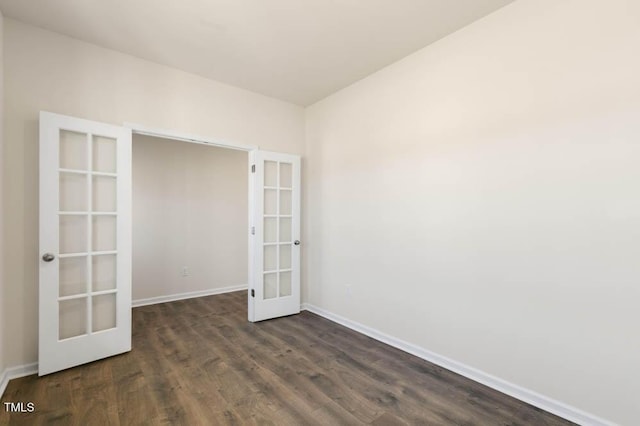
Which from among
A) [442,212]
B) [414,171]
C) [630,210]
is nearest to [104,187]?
[414,171]

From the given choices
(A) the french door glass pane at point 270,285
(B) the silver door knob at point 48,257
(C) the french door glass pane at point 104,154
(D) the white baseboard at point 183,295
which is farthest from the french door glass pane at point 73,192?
(D) the white baseboard at point 183,295

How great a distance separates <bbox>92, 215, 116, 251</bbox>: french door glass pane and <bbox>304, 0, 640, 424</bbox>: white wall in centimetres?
247

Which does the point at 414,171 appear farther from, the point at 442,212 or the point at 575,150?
the point at 575,150

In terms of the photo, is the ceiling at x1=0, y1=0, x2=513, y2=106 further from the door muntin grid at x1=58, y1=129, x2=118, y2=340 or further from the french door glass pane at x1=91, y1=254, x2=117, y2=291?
the french door glass pane at x1=91, y1=254, x2=117, y2=291

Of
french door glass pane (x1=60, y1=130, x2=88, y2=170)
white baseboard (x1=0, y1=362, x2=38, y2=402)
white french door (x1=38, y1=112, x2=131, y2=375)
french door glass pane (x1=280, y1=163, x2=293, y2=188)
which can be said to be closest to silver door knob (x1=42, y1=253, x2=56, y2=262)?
white french door (x1=38, y1=112, x2=131, y2=375)

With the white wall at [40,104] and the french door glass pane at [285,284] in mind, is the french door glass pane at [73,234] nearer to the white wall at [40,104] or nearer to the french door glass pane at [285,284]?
the white wall at [40,104]

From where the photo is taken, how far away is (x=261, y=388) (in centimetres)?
215

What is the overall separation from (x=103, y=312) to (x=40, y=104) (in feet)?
5.98

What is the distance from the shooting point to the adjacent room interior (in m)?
1.77

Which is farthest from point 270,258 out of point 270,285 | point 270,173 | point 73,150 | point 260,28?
point 260,28

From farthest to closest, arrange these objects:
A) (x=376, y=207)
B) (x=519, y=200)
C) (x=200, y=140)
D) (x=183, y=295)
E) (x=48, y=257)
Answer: (x=183, y=295) → (x=200, y=140) → (x=376, y=207) → (x=48, y=257) → (x=519, y=200)

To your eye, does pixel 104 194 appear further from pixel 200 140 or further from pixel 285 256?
pixel 285 256

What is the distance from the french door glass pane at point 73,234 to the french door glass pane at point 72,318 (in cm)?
43

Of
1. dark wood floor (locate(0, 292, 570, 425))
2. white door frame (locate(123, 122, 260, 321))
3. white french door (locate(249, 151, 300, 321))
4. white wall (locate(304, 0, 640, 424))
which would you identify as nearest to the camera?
white wall (locate(304, 0, 640, 424))
